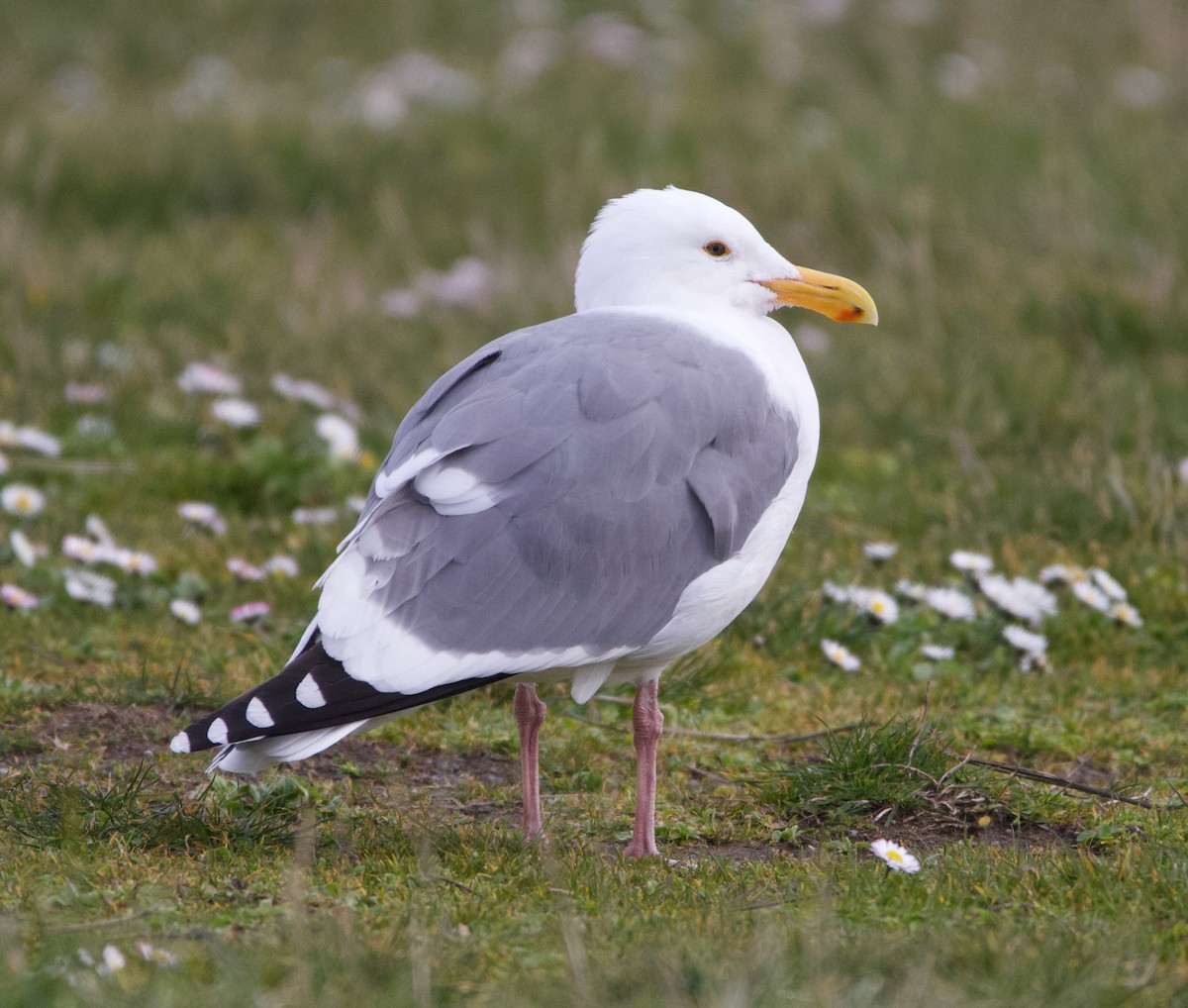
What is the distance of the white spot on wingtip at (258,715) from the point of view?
309 centimetres

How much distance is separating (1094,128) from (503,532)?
292 inches

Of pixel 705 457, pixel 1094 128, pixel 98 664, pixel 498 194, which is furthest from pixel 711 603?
pixel 1094 128

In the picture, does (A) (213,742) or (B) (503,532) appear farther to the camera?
(B) (503,532)

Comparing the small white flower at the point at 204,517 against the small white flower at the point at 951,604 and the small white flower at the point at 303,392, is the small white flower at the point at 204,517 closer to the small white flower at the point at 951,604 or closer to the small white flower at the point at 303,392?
the small white flower at the point at 303,392

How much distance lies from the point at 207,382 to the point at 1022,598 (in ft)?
10.8

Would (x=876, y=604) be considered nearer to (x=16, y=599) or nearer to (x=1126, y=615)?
(x=1126, y=615)

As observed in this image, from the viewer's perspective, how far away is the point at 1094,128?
9.70m

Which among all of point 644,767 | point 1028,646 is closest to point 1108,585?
point 1028,646

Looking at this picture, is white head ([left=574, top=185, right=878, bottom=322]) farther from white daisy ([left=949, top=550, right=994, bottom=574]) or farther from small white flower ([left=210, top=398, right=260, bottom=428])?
small white flower ([left=210, top=398, right=260, bottom=428])

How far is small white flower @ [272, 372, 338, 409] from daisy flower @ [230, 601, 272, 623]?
1648 mm

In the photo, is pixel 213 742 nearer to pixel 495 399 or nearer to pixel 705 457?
pixel 495 399

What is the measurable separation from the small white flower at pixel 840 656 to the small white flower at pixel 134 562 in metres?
2.14

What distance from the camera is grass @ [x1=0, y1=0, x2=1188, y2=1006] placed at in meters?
3.04

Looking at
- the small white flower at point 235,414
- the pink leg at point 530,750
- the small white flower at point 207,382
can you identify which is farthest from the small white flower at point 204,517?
the pink leg at point 530,750
